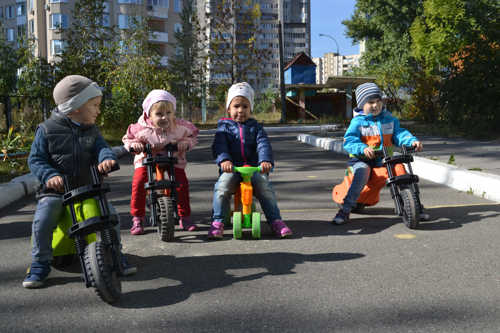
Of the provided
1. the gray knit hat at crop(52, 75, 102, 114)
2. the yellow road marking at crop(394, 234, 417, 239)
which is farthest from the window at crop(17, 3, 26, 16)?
the yellow road marking at crop(394, 234, 417, 239)

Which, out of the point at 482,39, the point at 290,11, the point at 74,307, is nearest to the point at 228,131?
the point at 74,307

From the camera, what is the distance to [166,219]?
4387mm

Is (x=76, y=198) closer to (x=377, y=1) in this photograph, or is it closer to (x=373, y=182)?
(x=373, y=182)

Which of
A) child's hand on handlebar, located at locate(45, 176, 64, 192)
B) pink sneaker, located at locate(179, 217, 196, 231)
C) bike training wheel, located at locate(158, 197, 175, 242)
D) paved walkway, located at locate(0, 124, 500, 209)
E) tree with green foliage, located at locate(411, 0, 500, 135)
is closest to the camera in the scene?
child's hand on handlebar, located at locate(45, 176, 64, 192)

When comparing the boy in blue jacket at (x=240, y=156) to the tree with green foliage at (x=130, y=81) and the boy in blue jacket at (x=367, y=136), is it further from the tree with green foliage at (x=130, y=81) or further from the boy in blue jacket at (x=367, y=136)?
the tree with green foliage at (x=130, y=81)

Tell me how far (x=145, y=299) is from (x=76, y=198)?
30.5 inches

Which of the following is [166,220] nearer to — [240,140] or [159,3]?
[240,140]

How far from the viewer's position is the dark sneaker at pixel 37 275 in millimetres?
3279

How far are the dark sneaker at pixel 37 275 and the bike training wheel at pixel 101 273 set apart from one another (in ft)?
1.84

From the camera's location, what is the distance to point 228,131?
4.94m

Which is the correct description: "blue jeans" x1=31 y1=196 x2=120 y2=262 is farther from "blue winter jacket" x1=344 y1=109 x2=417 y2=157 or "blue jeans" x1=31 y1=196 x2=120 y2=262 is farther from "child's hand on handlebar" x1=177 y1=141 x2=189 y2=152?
"blue winter jacket" x1=344 y1=109 x2=417 y2=157

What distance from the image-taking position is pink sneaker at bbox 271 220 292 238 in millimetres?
4480

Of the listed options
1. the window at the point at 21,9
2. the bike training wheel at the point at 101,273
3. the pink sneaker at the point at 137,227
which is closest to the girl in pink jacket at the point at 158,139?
the pink sneaker at the point at 137,227

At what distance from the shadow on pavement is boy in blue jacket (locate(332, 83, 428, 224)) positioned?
132cm
